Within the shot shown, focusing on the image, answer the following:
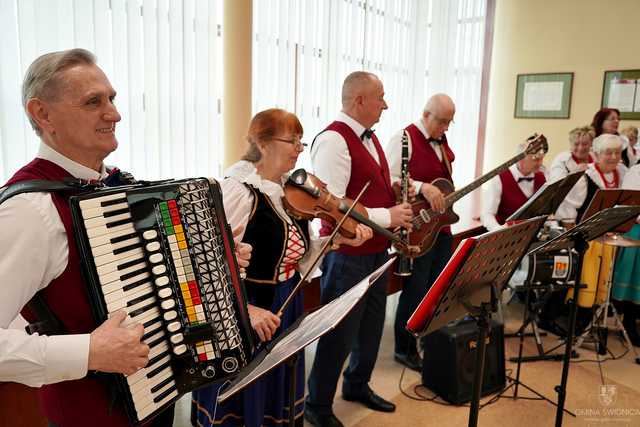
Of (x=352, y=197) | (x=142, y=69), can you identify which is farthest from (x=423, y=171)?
(x=142, y=69)

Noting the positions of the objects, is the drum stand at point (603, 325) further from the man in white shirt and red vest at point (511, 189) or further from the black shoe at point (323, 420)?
the black shoe at point (323, 420)

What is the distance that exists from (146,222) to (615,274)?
3767mm

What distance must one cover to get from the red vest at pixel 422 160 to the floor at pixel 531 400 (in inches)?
47.9

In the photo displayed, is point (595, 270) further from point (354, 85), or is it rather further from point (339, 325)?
point (354, 85)

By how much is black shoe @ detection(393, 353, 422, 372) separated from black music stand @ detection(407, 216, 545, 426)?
163cm

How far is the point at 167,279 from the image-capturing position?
1084 millimetres

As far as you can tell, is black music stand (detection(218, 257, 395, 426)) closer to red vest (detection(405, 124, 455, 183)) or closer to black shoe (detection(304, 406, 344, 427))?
black shoe (detection(304, 406, 344, 427))

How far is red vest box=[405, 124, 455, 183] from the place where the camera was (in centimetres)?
303

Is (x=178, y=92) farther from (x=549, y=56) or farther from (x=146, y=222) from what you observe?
(x=549, y=56)

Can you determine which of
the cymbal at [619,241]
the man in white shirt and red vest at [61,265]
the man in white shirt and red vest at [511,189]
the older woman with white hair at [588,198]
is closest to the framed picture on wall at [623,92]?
the older woman with white hair at [588,198]

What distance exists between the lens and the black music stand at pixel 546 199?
9.21 ft

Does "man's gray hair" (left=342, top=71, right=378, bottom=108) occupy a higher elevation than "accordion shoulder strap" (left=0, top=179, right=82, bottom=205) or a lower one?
higher

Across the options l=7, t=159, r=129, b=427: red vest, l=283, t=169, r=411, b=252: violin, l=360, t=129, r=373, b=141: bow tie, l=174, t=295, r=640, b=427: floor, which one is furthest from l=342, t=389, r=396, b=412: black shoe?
l=7, t=159, r=129, b=427: red vest

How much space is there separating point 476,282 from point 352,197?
0.97 meters
